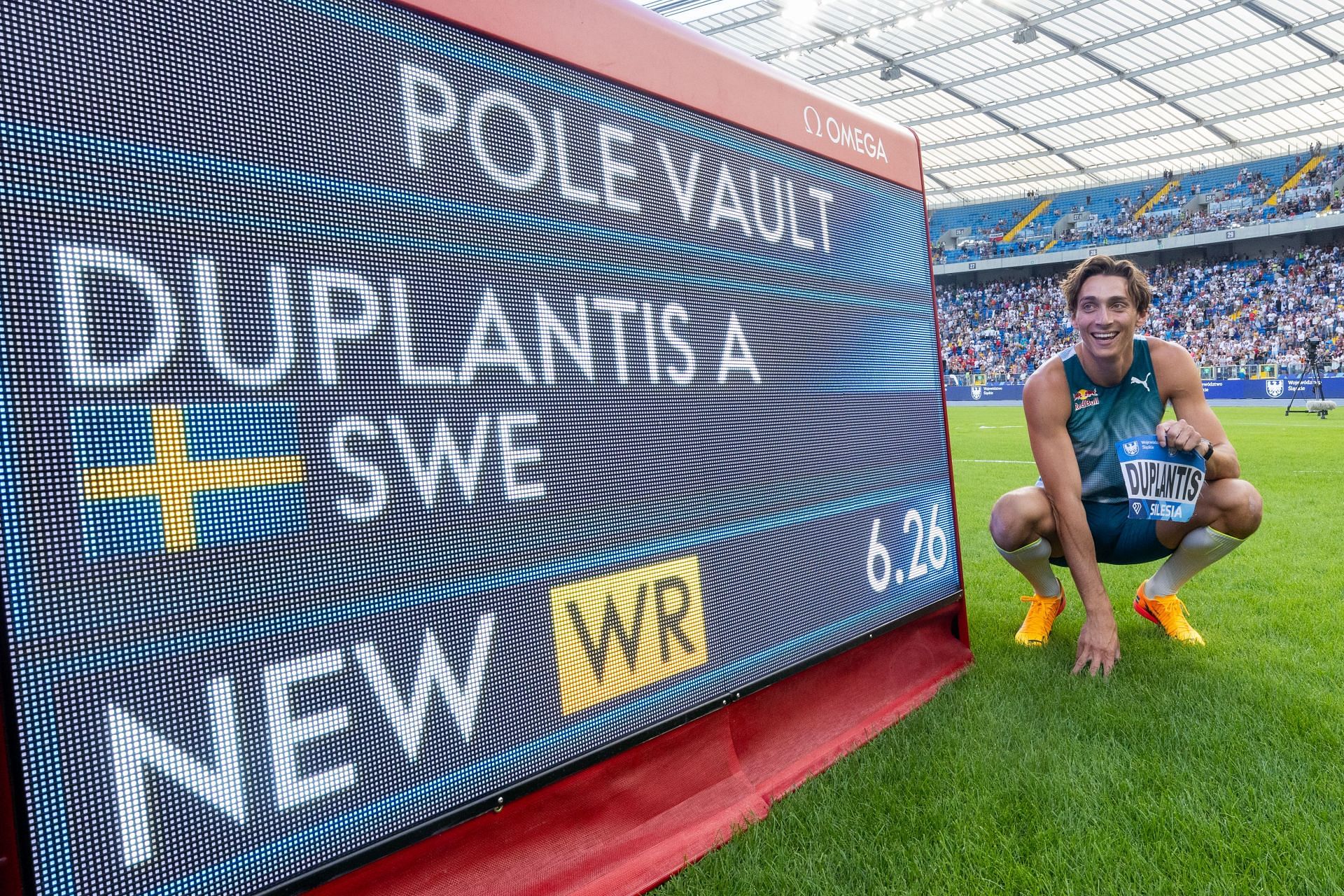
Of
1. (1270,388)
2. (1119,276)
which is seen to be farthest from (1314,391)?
(1119,276)

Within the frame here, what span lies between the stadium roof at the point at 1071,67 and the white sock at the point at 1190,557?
19304mm

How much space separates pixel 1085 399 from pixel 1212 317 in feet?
120

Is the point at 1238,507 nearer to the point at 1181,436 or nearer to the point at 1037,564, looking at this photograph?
the point at 1181,436

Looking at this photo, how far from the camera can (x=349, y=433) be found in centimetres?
155

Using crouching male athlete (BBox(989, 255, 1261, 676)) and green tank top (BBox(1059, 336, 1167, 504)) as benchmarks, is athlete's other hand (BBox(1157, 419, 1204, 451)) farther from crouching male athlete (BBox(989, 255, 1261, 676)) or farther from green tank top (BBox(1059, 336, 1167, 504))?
green tank top (BBox(1059, 336, 1167, 504))

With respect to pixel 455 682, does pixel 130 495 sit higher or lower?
higher

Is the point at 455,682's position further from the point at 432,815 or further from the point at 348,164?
the point at 348,164

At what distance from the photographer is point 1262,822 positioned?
2004mm

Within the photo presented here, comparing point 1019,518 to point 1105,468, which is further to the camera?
point 1105,468

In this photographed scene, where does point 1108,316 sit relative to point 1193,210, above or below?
below

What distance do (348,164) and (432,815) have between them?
1.16 meters

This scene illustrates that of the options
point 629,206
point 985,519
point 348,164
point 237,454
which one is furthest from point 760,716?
point 985,519

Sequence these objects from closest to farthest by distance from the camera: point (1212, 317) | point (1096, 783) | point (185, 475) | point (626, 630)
A: 1. point (185, 475)
2. point (626, 630)
3. point (1096, 783)
4. point (1212, 317)

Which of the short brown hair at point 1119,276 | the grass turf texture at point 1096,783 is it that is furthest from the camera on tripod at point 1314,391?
the grass turf texture at point 1096,783
